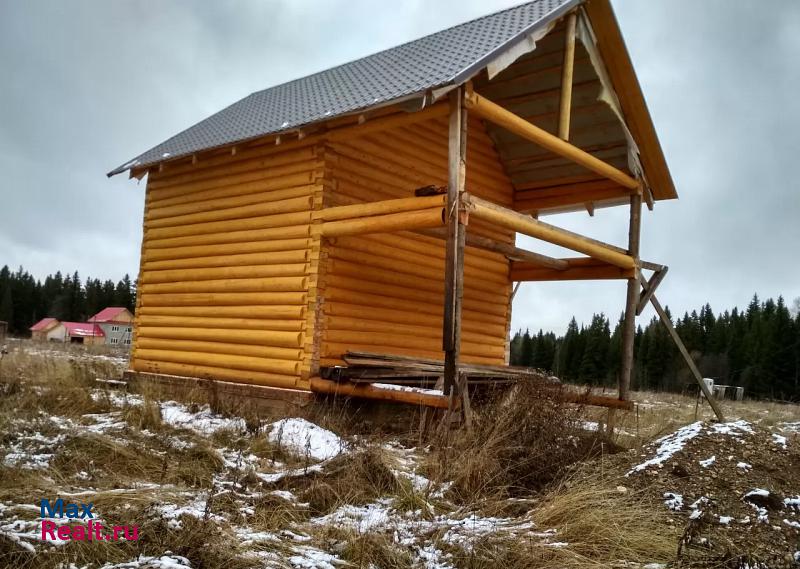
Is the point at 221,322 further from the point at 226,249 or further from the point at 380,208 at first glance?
the point at 380,208

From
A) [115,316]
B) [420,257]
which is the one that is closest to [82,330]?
[115,316]

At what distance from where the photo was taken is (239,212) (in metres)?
11.7

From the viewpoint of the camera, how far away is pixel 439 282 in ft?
40.4

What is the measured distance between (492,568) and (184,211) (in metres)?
10.4

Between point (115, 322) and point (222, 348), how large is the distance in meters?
70.6

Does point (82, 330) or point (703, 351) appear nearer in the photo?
point (703, 351)

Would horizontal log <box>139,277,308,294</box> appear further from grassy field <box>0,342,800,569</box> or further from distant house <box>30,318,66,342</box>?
distant house <box>30,318,66,342</box>

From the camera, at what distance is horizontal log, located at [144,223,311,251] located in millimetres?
10578

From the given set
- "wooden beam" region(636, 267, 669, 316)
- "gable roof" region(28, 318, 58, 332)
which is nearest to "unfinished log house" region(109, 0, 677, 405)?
"wooden beam" region(636, 267, 669, 316)

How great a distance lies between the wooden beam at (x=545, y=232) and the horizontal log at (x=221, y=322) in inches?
136

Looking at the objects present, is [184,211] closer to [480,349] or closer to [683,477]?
[480,349]

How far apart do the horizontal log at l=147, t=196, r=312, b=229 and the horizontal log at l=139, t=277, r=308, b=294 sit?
1.15m

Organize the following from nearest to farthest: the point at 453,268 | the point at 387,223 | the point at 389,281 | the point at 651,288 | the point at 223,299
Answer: the point at 453,268
the point at 387,223
the point at 389,281
the point at 223,299
the point at 651,288

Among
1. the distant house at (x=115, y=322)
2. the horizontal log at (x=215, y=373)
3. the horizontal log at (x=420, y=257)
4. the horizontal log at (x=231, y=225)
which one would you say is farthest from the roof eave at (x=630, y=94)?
the distant house at (x=115, y=322)
